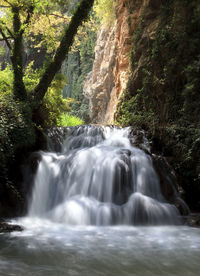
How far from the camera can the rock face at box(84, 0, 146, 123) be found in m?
12.9

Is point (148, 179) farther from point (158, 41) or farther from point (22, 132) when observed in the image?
point (158, 41)

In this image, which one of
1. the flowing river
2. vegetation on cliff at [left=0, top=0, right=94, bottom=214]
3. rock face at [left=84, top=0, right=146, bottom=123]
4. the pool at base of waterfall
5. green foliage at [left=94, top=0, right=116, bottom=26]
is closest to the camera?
the pool at base of waterfall

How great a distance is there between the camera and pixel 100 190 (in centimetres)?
631

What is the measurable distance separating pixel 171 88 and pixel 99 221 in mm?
5620

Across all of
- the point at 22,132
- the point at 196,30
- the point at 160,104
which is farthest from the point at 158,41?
the point at 22,132

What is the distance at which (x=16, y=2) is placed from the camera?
8047 mm

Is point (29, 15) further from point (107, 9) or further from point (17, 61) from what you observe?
point (107, 9)

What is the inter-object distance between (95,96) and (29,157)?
13.2 meters

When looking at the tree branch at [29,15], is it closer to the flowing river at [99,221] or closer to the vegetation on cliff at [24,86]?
the vegetation on cliff at [24,86]

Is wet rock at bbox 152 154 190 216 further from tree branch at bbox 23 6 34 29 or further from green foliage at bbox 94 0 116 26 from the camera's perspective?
green foliage at bbox 94 0 116 26

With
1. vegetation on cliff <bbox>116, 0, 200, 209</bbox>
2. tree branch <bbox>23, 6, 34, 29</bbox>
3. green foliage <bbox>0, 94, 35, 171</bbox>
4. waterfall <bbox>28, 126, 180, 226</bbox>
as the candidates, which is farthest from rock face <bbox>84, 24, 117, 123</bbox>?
waterfall <bbox>28, 126, 180, 226</bbox>

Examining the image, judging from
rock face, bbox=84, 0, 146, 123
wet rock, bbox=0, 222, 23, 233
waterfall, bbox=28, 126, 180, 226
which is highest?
rock face, bbox=84, 0, 146, 123

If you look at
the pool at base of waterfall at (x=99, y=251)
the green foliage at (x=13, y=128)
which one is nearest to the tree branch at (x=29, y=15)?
the green foliage at (x=13, y=128)

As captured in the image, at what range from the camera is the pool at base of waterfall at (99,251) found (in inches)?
103
